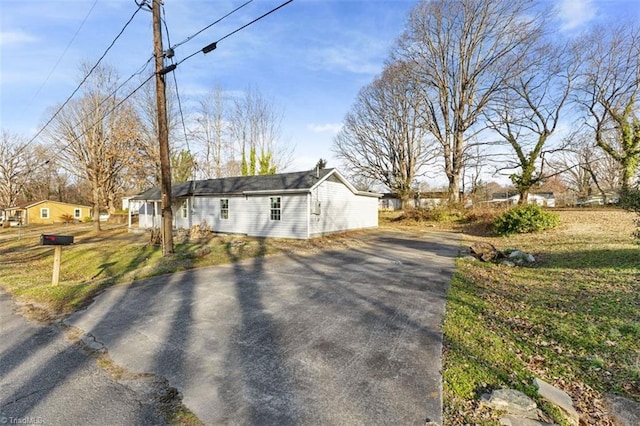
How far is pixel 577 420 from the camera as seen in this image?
2512mm

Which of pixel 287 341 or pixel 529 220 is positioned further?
pixel 529 220

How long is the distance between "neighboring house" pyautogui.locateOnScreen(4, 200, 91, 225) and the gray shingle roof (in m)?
24.7

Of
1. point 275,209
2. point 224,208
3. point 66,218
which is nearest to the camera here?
point 275,209

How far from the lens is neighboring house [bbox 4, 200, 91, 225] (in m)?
35.4

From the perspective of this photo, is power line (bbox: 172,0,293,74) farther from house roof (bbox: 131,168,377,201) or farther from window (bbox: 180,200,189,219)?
window (bbox: 180,200,189,219)

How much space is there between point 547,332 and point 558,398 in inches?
69.2

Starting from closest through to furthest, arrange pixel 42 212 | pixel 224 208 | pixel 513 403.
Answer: pixel 513 403, pixel 224 208, pixel 42 212

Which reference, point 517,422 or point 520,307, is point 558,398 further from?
point 520,307

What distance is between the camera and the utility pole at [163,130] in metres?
9.78

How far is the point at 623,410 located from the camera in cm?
262

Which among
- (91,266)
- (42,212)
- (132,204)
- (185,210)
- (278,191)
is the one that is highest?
(278,191)

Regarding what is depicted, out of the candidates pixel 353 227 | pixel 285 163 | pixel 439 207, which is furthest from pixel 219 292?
pixel 285 163

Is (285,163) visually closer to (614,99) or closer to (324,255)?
(324,255)

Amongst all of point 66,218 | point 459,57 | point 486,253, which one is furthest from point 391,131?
point 66,218
